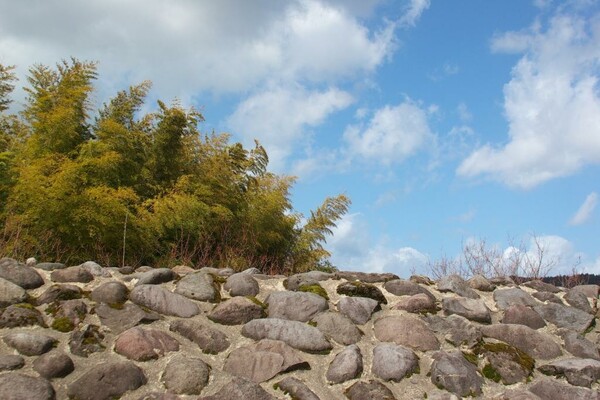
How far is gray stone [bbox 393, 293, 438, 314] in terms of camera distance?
474 cm

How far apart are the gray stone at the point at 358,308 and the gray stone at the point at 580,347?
154 centimetres

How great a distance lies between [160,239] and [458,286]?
16.7ft

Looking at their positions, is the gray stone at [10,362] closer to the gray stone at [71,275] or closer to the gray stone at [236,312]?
the gray stone at [71,275]

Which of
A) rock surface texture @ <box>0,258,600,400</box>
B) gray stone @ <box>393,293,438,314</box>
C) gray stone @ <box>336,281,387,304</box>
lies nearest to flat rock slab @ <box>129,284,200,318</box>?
rock surface texture @ <box>0,258,600,400</box>

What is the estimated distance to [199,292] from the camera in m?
4.70

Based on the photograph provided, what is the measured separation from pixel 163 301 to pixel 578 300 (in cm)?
375

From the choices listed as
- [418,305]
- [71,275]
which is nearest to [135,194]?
[71,275]

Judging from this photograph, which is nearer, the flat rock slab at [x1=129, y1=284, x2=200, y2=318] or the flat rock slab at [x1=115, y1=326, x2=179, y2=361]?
the flat rock slab at [x1=115, y1=326, x2=179, y2=361]

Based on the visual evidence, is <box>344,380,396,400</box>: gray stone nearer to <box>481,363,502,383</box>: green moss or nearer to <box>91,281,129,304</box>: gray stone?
<box>481,363,502,383</box>: green moss

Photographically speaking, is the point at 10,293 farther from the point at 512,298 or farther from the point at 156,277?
the point at 512,298

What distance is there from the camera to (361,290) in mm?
4930

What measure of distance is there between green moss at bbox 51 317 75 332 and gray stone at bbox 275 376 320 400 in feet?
5.08

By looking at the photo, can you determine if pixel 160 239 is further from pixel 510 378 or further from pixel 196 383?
pixel 510 378

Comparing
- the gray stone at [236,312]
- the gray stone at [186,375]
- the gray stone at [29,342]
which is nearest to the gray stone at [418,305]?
the gray stone at [236,312]
